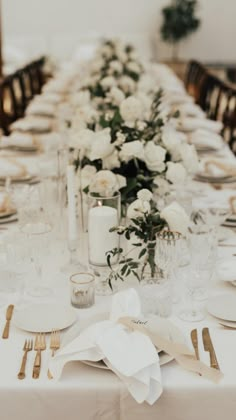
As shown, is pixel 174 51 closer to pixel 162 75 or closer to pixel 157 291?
pixel 162 75

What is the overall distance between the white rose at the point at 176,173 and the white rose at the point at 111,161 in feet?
0.52

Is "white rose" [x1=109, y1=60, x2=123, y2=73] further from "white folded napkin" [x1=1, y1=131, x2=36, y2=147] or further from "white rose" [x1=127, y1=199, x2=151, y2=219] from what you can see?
"white rose" [x1=127, y1=199, x2=151, y2=219]

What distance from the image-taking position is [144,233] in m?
1.58

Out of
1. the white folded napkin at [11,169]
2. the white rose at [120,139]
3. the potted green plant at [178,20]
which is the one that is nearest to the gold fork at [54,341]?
the white rose at [120,139]

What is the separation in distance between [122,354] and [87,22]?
8555mm

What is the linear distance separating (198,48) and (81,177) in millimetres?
7907

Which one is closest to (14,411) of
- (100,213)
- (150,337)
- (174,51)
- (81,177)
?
(150,337)

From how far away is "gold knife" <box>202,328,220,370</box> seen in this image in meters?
1.24

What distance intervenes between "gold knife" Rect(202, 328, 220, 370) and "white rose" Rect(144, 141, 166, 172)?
663 millimetres

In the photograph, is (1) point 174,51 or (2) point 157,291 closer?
(2) point 157,291

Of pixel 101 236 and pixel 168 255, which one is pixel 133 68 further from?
pixel 168 255

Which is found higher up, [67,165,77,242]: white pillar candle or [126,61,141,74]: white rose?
[126,61,141,74]: white rose

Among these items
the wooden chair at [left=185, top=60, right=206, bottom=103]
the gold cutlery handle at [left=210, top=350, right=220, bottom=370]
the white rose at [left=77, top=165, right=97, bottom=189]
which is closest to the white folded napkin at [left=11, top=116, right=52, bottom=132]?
the white rose at [left=77, top=165, right=97, bottom=189]

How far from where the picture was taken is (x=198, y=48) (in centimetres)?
938
